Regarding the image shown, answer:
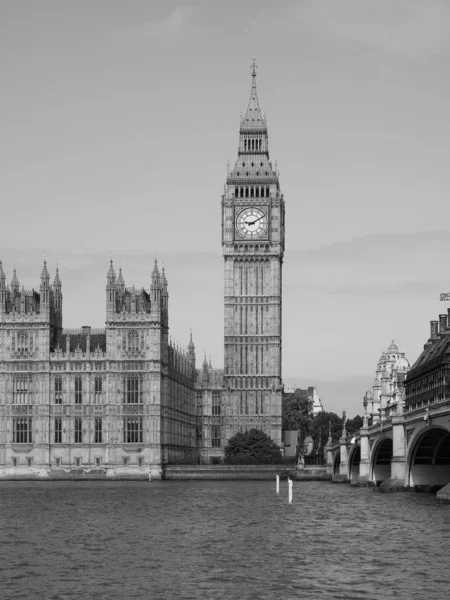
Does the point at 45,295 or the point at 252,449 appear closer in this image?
the point at 45,295

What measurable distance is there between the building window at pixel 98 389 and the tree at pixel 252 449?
18941 millimetres

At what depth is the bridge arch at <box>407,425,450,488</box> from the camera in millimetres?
94088

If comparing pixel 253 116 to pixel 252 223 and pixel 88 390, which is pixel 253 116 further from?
pixel 88 390

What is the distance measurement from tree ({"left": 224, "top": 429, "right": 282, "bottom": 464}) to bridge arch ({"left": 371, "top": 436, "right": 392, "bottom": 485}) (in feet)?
140

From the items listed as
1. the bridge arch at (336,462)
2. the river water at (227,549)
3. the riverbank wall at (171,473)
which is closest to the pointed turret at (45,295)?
the riverbank wall at (171,473)

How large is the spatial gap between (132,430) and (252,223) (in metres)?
38.2

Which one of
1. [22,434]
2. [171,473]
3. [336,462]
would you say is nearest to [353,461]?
[336,462]

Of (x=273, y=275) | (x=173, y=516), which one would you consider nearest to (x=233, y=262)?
(x=273, y=275)

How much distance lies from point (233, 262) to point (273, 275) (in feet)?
18.5

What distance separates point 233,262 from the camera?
180 metres

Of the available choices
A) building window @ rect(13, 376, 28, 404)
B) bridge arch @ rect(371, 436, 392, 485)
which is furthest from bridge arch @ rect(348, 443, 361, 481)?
building window @ rect(13, 376, 28, 404)

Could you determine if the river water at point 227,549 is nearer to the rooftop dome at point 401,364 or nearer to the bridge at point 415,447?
the bridge at point 415,447

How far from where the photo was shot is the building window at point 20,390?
15812cm

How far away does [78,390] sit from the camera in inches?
6216
